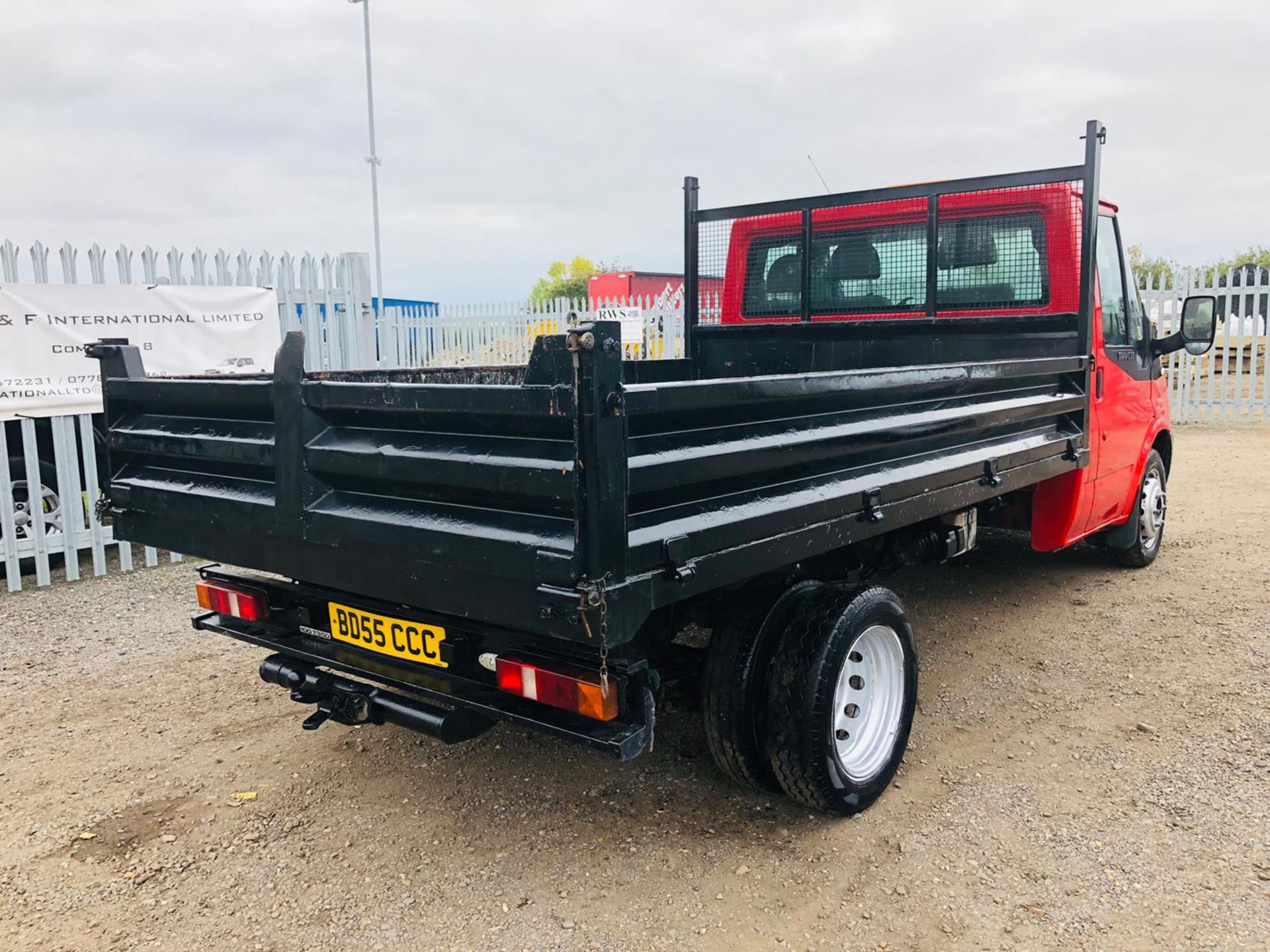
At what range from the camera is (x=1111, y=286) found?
491 centimetres

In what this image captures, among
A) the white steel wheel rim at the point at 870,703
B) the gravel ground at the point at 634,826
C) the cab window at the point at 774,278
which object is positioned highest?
the cab window at the point at 774,278

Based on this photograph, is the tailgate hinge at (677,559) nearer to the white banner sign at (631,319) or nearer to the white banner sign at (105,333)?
the white banner sign at (105,333)

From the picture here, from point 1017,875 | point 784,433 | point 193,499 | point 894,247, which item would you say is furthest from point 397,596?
point 894,247

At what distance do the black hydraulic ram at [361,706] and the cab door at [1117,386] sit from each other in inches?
137

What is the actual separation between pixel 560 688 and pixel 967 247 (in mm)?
3354

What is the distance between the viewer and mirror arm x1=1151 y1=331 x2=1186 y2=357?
17.1ft

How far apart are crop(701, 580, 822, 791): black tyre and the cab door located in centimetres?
258

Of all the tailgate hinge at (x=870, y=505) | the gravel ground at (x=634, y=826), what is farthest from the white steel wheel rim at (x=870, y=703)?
the tailgate hinge at (x=870, y=505)

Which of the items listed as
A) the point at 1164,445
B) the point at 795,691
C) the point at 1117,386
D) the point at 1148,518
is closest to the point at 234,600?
the point at 795,691

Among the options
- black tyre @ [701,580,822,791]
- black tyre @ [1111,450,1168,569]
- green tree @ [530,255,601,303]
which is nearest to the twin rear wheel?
black tyre @ [701,580,822,791]

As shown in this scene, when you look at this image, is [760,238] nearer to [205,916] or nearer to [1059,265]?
[1059,265]

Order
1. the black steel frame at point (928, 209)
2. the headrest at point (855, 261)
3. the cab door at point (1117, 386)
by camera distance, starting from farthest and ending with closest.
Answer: the headrest at point (855, 261), the cab door at point (1117, 386), the black steel frame at point (928, 209)

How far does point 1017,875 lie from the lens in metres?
2.79

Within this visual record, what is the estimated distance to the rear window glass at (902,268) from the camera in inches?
181
